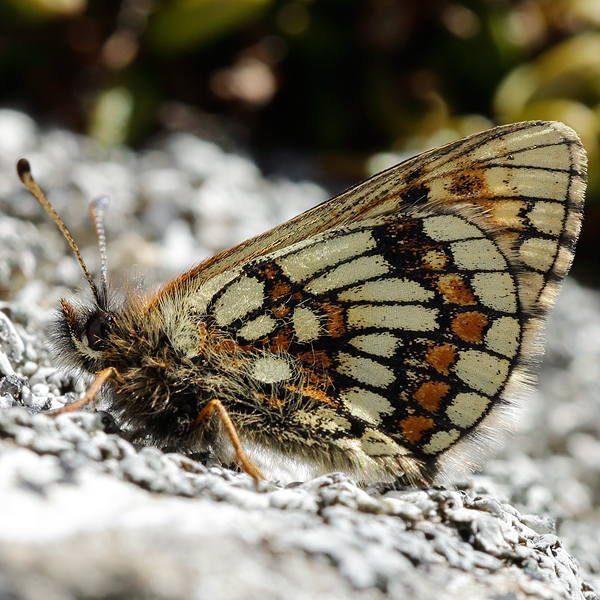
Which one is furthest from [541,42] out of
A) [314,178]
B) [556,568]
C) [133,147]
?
[556,568]

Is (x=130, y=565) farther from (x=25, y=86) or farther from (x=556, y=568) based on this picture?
(x=25, y=86)

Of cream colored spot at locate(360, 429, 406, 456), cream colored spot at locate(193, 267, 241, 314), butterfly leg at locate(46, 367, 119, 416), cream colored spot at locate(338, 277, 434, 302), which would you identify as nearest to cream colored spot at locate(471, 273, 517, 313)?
cream colored spot at locate(338, 277, 434, 302)

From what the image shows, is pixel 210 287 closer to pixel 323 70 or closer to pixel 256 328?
pixel 256 328

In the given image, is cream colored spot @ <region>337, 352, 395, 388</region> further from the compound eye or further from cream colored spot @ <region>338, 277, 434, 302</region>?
the compound eye

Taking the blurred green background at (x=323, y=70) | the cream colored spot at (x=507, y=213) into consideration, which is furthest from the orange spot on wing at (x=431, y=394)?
the blurred green background at (x=323, y=70)

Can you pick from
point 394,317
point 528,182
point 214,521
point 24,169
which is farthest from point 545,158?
point 24,169
